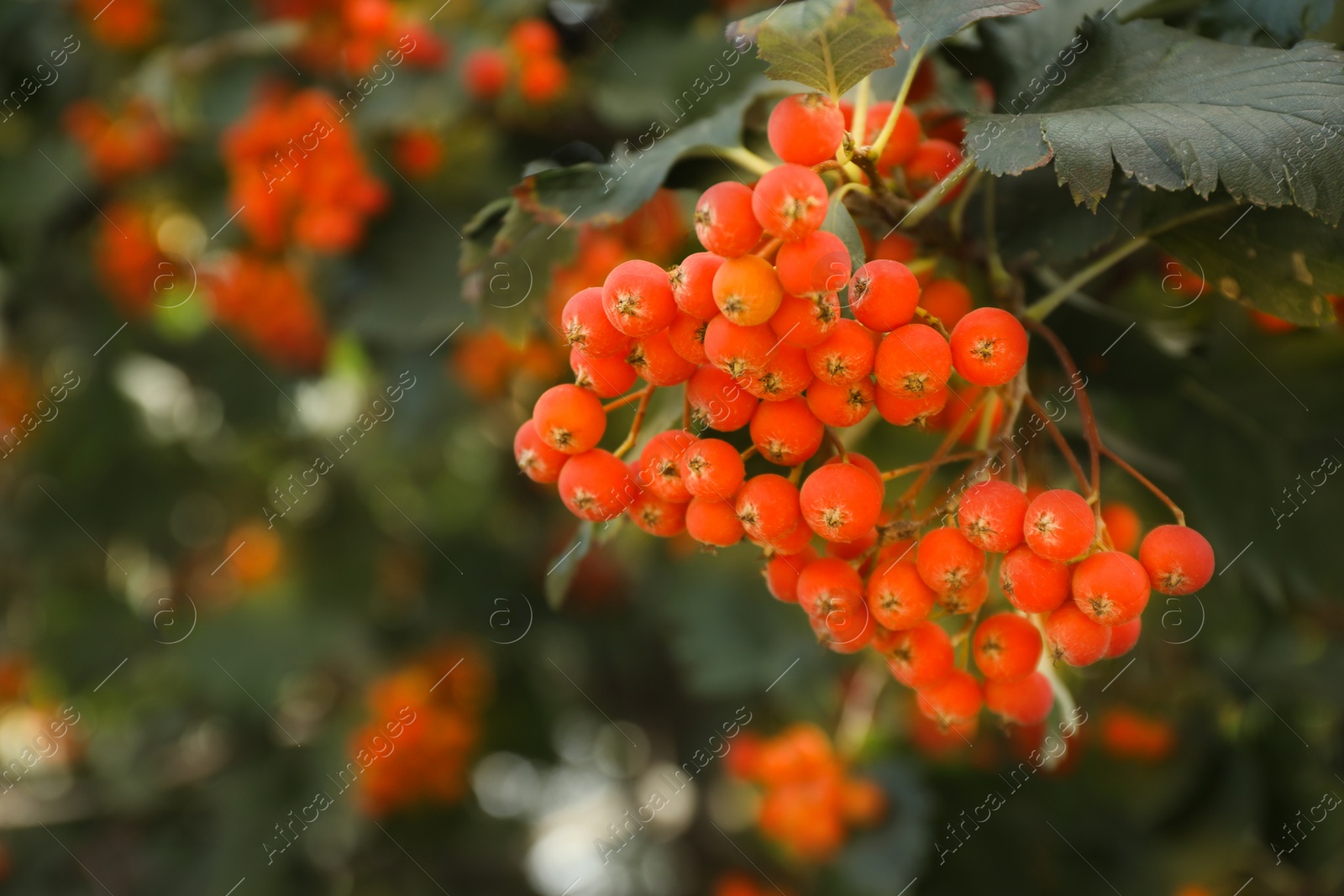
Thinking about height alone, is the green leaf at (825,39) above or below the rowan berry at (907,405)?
above

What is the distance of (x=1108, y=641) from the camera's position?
0.75 m

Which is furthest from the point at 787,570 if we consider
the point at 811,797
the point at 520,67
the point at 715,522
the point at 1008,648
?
the point at 520,67

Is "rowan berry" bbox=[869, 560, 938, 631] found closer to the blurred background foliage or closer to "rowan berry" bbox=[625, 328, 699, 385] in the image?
"rowan berry" bbox=[625, 328, 699, 385]

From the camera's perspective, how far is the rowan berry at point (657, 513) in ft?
2.68

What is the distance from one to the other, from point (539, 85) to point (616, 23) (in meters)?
0.29

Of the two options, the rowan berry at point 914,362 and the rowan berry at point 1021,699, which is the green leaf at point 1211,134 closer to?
the rowan berry at point 914,362

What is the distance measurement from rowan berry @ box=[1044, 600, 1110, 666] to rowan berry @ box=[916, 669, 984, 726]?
10cm

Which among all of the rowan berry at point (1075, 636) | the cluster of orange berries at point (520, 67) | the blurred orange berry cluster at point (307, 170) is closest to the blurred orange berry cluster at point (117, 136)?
the blurred orange berry cluster at point (307, 170)

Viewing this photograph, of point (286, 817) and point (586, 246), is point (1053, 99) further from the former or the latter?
point (286, 817)

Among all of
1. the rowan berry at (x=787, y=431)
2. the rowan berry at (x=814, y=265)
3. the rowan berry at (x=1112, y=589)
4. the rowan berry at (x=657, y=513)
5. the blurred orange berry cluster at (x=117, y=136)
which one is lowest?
the rowan berry at (x=1112, y=589)

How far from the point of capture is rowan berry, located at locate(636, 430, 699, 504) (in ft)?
2.49

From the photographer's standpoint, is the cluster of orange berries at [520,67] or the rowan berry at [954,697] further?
the cluster of orange berries at [520,67]

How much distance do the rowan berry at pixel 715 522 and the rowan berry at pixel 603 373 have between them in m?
0.12

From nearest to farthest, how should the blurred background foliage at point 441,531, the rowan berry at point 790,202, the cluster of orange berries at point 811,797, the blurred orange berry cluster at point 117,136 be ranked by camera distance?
the rowan berry at point 790,202
the blurred background foliage at point 441,531
the cluster of orange berries at point 811,797
the blurred orange berry cluster at point 117,136
